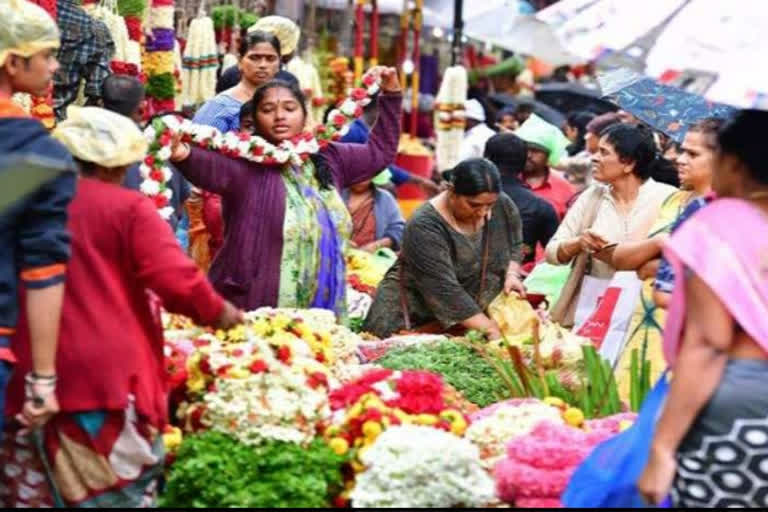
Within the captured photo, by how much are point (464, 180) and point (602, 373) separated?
6.01 ft

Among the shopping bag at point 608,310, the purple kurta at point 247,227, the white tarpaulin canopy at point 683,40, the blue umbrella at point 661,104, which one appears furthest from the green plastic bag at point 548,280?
the white tarpaulin canopy at point 683,40

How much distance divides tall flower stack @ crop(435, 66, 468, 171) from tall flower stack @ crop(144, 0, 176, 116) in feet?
18.7

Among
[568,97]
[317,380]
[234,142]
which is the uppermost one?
[234,142]

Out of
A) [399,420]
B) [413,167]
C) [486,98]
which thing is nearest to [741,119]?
[399,420]

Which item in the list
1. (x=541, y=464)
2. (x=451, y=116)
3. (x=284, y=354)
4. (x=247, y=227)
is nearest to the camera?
(x=541, y=464)

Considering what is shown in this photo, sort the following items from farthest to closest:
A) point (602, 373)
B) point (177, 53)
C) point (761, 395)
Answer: point (177, 53) → point (602, 373) → point (761, 395)

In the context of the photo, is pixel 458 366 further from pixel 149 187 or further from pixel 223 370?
pixel 223 370

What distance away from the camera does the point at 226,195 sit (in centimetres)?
755

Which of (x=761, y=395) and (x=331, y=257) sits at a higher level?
(x=761, y=395)

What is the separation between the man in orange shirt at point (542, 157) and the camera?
38.3ft

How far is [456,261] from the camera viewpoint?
874 cm

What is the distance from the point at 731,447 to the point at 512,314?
161 inches

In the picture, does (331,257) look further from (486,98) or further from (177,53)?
(486,98)

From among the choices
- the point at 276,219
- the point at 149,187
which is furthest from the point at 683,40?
the point at 276,219
